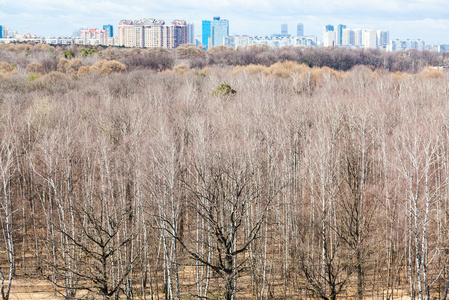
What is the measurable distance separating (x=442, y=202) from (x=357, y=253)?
303 inches

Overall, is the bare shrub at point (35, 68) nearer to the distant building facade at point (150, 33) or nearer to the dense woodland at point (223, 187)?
the dense woodland at point (223, 187)

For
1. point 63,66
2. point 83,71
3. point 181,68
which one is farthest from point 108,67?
point 181,68

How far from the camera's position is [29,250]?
28.1 m

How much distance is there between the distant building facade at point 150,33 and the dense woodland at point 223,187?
121 meters

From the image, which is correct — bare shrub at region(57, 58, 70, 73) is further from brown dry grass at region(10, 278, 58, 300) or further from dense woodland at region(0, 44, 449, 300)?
brown dry grass at region(10, 278, 58, 300)

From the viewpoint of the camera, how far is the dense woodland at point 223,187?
19.9 meters

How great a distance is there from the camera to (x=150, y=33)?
183 metres

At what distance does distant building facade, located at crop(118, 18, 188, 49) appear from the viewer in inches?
7165

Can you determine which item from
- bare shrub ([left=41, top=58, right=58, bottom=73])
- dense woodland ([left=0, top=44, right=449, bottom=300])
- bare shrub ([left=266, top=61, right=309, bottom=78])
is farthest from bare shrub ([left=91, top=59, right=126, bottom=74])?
bare shrub ([left=266, top=61, right=309, bottom=78])

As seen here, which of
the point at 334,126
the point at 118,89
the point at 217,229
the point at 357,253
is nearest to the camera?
the point at 217,229

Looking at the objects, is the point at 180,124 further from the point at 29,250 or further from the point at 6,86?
the point at 6,86

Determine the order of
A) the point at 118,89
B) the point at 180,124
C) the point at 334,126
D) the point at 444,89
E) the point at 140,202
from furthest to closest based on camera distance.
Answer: the point at 118,89 → the point at 444,89 → the point at 180,124 → the point at 334,126 → the point at 140,202

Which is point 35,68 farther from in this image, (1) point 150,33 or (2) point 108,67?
(1) point 150,33

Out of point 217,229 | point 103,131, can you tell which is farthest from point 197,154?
point 103,131
